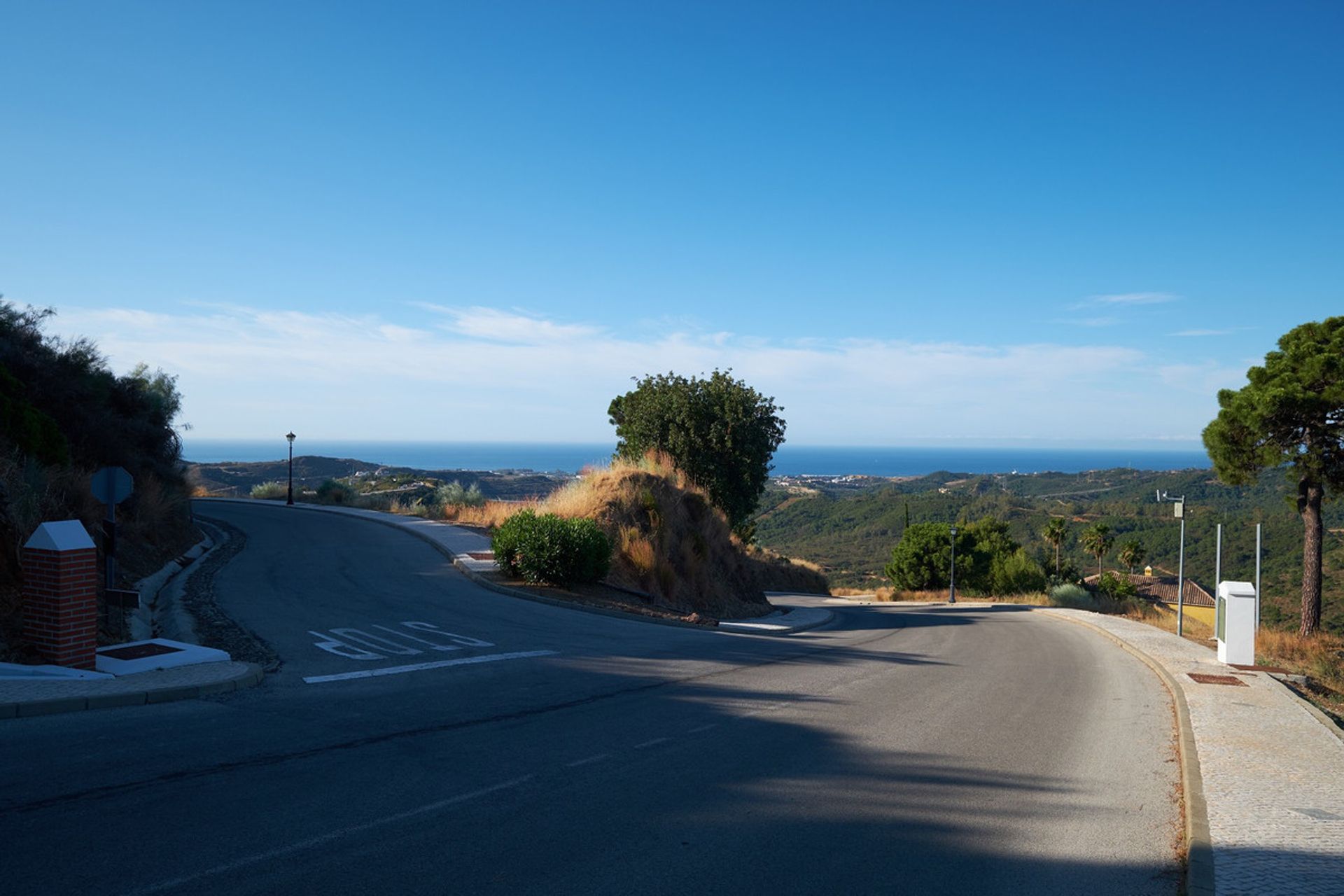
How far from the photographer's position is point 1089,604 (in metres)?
39.3

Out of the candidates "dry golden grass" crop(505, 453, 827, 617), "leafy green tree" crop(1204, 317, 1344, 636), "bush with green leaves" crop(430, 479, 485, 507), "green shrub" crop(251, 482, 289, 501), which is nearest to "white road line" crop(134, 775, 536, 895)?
"dry golden grass" crop(505, 453, 827, 617)

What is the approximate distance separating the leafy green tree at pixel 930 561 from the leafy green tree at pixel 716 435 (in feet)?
74.6

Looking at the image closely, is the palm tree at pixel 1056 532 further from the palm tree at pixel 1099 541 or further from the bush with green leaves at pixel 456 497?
the bush with green leaves at pixel 456 497

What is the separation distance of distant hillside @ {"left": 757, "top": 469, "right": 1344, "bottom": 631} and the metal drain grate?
612 inches

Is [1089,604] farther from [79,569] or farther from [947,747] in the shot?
[79,569]

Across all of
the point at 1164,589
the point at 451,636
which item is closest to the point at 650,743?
the point at 451,636

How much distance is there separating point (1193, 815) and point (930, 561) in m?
53.8

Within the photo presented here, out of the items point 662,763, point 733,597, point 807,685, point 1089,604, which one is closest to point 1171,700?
point 807,685

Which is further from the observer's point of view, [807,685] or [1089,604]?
[1089,604]

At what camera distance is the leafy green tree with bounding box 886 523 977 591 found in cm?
5816

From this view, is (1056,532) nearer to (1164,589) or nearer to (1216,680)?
(1164,589)

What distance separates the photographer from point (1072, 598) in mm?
40594

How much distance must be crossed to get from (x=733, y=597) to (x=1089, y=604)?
2151 cm

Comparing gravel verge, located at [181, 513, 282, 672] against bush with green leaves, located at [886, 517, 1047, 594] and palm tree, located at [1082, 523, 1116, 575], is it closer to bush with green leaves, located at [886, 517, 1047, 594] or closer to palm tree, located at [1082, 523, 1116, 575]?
bush with green leaves, located at [886, 517, 1047, 594]
